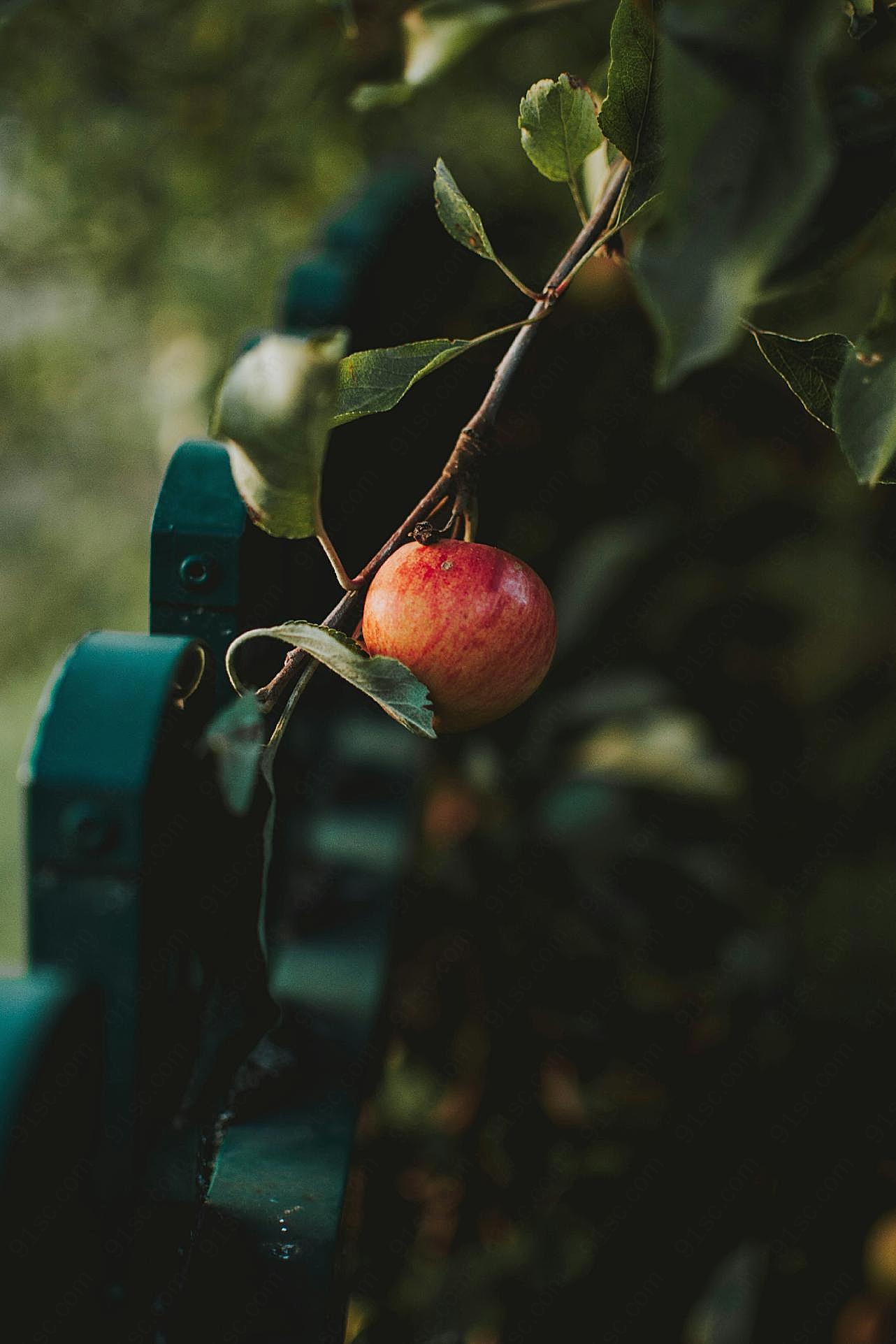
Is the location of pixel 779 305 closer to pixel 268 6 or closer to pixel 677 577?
pixel 677 577

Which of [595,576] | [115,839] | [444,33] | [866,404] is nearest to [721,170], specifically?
[866,404]

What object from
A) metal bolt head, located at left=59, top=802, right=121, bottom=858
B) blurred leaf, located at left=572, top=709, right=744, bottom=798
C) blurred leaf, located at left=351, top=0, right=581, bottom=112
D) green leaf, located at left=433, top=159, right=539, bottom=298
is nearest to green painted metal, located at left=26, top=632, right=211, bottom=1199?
metal bolt head, located at left=59, top=802, right=121, bottom=858

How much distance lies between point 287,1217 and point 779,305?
311mm

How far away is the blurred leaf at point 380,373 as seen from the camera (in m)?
0.29

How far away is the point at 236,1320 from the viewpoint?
322mm

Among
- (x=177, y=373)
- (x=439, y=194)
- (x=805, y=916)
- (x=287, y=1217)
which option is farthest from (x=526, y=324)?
(x=805, y=916)

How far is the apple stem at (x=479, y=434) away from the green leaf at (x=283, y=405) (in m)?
0.08

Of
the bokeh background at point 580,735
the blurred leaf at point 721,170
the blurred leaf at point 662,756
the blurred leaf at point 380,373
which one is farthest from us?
the blurred leaf at point 662,756

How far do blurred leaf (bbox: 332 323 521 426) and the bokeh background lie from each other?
0.17m

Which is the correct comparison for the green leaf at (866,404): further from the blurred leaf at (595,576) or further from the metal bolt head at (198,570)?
the blurred leaf at (595,576)

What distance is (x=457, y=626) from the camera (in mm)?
315

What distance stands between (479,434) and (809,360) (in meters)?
0.10

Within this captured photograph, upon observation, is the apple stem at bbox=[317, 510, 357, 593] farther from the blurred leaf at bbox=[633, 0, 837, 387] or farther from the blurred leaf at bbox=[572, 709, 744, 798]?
the blurred leaf at bbox=[572, 709, 744, 798]

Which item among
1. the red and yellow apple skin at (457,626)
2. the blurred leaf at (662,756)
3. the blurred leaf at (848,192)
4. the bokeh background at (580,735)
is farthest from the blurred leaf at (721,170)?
the blurred leaf at (662,756)
